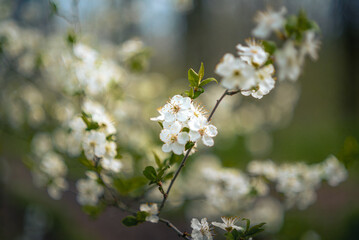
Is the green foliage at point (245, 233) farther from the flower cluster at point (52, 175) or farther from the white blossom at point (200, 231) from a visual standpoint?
the flower cluster at point (52, 175)

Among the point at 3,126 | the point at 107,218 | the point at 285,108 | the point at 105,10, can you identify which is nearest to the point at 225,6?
the point at 285,108

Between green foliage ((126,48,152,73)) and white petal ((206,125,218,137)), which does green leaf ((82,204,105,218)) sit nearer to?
white petal ((206,125,218,137))

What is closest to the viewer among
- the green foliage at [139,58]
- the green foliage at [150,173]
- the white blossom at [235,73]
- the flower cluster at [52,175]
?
the white blossom at [235,73]

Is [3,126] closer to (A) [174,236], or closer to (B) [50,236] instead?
(B) [50,236]

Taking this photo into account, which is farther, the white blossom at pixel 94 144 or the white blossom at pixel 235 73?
the white blossom at pixel 94 144

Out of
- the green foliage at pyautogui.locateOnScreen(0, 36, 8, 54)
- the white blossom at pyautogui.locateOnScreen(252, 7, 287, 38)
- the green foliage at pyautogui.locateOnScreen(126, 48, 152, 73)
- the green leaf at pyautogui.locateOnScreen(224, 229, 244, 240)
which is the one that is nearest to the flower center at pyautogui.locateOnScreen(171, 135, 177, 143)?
the green leaf at pyautogui.locateOnScreen(224, 229, 244, 240)

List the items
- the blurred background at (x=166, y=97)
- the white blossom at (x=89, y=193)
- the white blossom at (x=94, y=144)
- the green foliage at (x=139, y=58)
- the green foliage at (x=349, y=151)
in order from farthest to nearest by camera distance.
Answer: the blurred background at (x=166, y=97) < the green foliage at (x=139, y=58) < the white blossom at (x=89, y=193) < the green foliage at (x=349, y=151) < the white blossom at (x=94, y=144)

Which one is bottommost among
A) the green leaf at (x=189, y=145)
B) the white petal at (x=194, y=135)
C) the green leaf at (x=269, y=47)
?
the green leaf at (x=189, y=145)

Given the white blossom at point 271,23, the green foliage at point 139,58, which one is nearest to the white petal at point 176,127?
the white blossom at point 271,23
